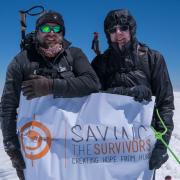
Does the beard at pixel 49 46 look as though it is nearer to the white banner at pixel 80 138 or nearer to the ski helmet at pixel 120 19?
the white banner at pixel 80 138

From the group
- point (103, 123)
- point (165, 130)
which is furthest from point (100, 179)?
point (165, 130)

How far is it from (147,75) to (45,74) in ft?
3.53

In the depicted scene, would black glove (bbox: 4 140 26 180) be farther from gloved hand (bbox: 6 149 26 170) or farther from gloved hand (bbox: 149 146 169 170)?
gloved hand (bbox: 149 146 169 170)

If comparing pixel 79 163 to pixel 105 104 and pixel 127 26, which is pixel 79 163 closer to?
pixel 105 104

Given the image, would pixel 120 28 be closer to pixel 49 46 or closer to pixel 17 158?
pixel 49 46

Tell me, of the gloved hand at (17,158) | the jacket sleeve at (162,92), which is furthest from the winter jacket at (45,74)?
the jacket sleeve at (162,92)

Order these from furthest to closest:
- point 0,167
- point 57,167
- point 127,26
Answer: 1. point 0,167
2. point 127,26
3. point 57,167

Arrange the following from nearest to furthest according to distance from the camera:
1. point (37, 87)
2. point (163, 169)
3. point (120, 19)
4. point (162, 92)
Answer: point (37, 87), point (162, 92), point (120, 19), point (163, 169)

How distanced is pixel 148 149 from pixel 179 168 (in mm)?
3258

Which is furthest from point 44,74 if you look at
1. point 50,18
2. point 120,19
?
point 120,19

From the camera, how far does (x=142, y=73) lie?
134 inches

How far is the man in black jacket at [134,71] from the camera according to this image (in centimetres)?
329

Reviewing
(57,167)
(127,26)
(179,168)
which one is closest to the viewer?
(57,167)

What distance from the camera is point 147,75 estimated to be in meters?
3.41
